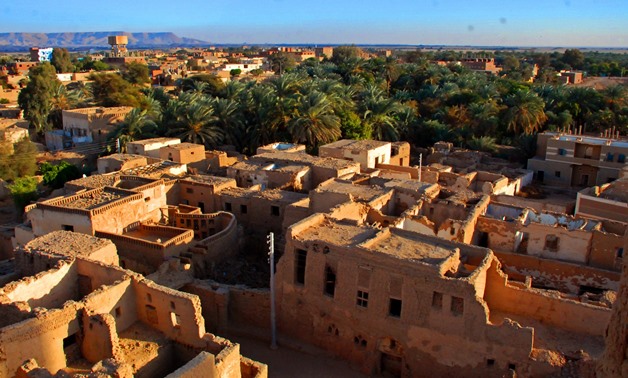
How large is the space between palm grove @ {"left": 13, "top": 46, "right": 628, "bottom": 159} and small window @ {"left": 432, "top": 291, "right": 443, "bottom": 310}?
23478 mm


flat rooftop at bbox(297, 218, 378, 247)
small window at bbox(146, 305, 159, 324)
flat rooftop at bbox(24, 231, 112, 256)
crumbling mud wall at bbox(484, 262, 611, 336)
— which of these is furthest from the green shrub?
crumbling mud wall at bbox(484, 262, 611, 336)

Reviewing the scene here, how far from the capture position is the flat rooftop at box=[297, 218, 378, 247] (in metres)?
16.6

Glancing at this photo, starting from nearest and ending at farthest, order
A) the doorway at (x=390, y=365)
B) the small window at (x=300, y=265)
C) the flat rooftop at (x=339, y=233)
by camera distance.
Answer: the doorway at (x=390, y=365)
the flat rooftop at (x=339, y=233)
the small window at (x=300, y=265)

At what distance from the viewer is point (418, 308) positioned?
1516 cm

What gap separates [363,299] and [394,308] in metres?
0.92

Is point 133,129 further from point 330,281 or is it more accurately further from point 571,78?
point 571,78

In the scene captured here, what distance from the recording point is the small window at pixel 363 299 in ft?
52.3

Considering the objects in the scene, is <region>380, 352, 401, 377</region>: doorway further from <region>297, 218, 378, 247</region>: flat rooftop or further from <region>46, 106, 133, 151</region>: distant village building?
<region>46, 106, 133, 151</region>: distant village building

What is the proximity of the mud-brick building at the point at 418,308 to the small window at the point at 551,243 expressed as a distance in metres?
3.91

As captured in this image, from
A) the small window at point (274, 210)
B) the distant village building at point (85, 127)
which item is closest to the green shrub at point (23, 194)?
the distant village building at point (85, 127)

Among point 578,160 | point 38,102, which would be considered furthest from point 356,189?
point 38,102

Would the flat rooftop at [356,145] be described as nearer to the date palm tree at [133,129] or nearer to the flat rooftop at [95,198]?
the date palm tree at [133,129]

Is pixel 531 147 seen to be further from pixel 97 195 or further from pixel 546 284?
pixel 97 195

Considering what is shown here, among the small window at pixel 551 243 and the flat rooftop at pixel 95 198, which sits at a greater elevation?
the flat rooftop at pixel 95 198
